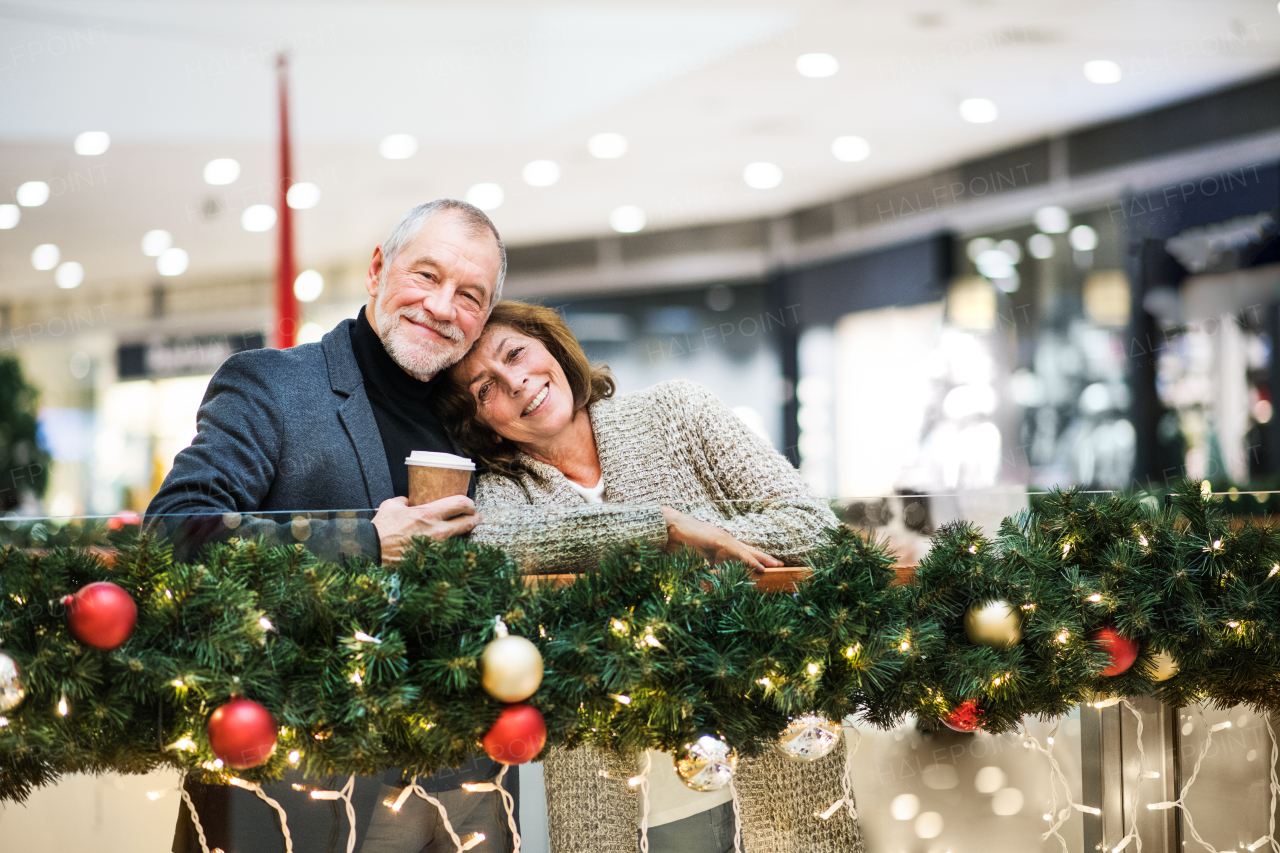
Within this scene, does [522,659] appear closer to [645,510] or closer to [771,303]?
[645,510]

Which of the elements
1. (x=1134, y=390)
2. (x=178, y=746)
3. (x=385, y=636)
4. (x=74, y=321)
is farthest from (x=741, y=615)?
(x=74, y=321)

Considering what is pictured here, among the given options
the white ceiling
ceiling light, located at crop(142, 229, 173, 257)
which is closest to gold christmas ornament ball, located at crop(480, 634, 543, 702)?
the white ceiling

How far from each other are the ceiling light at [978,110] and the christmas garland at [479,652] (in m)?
5.22

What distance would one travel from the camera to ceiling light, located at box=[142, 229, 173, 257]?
314 inches

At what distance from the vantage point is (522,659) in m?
0.88

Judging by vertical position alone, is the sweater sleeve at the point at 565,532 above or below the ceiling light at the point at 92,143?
below

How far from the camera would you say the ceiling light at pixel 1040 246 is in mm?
6512

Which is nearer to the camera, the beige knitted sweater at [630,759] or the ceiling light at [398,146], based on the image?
the beige knitted sweater at [630,759]

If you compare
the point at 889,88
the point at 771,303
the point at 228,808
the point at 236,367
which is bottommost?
the point at 228,808

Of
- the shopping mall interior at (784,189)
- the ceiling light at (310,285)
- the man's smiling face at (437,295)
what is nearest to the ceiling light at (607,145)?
the shopping mall interior at (784,189)

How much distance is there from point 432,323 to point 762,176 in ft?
19.7

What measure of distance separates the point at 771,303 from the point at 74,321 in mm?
6610

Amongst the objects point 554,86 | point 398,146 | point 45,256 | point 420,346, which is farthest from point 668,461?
point 45,256

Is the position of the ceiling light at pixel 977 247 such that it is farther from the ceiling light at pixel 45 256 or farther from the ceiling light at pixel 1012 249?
the ceiling light at pixel 45 256
